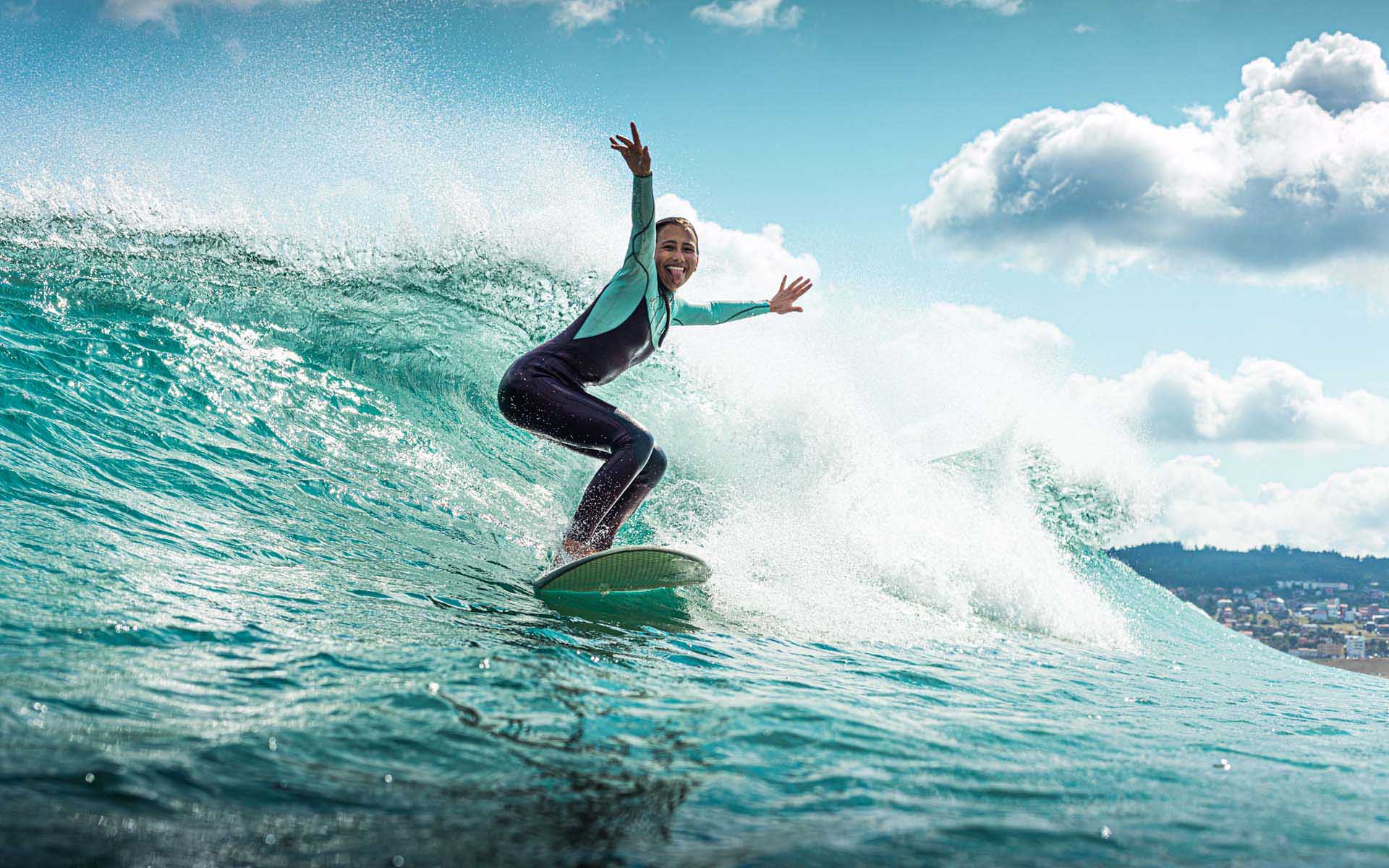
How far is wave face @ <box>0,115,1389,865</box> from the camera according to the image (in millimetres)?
1862

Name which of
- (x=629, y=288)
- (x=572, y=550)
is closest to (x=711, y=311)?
(x=629, y=288)

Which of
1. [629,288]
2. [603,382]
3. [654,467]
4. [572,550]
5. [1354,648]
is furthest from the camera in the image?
[1354,648]

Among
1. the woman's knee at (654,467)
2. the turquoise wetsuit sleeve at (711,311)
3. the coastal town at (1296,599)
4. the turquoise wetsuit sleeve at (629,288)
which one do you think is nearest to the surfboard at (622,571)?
the woman's knee at (654,467)

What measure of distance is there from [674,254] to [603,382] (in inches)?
35.1

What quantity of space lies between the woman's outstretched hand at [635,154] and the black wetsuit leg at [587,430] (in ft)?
3.94

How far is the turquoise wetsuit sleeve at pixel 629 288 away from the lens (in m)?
4.74

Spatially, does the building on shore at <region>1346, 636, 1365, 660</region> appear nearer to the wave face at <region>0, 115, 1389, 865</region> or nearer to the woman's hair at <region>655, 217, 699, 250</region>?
the wave face at <region>0, 115, 1389, 865</region>

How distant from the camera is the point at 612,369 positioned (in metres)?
5.06

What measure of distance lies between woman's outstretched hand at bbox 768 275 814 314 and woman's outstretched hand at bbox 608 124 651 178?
160cm

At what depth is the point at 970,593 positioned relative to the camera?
22.3 ft

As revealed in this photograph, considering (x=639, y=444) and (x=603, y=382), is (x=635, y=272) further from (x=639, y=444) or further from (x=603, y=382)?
(x=639, y=444)

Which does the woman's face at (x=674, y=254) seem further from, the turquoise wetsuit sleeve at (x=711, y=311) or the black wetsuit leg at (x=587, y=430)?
the black wetsuit leg at (x=587, y=430)

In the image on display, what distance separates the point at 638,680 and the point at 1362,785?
246 centimetres

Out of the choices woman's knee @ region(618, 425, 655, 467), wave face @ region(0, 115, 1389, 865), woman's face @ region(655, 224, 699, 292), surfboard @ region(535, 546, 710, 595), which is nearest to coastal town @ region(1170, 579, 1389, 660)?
wave face @ region(0, 115, 1389, 865)
